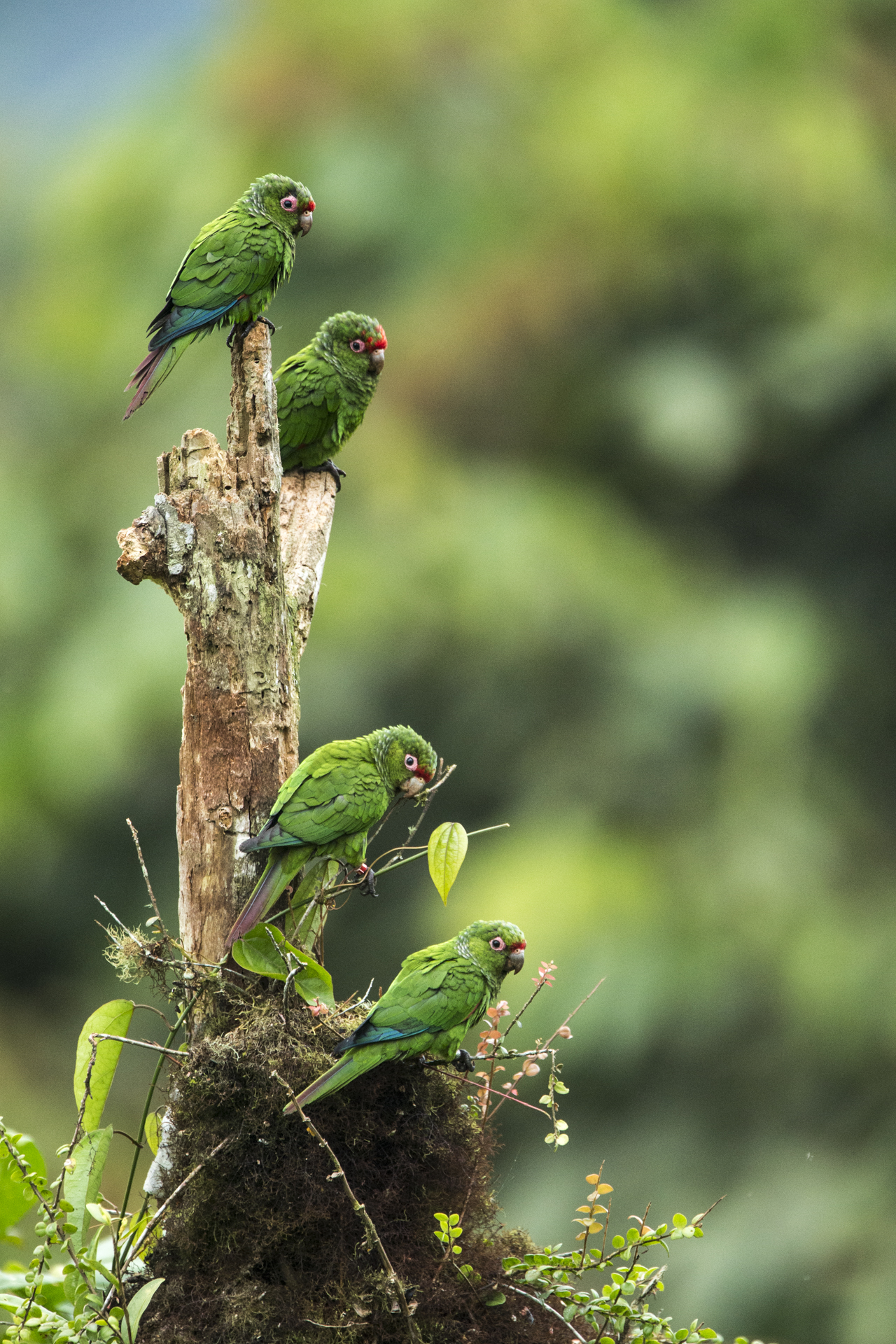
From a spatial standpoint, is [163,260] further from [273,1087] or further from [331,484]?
[273,1087]

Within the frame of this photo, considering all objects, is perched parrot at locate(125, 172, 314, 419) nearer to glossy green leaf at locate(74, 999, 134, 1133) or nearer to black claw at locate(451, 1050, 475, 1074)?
glossy green leaf at locate(74, 999, 134, 1133)

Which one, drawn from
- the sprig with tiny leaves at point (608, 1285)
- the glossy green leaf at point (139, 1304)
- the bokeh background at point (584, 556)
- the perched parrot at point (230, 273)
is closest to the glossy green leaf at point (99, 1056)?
the glossy green leaf at point (139, 1304)

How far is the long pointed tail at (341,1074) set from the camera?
230 centimetres

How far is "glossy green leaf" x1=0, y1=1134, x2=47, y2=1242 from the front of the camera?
8.09 feet

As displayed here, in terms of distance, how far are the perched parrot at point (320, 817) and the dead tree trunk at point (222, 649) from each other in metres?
0.08

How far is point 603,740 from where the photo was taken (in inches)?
345

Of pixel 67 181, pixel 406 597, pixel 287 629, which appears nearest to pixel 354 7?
pixel 67 181

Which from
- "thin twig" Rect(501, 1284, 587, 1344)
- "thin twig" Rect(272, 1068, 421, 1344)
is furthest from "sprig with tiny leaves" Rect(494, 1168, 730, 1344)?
"thin twig" Rect(272, 1068, 421, 1344)

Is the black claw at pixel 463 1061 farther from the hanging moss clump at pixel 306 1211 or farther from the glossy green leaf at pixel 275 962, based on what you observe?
the glossy green leaf at pixel 275 962

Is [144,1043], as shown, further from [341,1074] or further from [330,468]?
[330,468]

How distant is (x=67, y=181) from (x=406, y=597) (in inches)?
230

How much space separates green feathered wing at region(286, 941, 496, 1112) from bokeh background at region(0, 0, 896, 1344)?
16.2 ft

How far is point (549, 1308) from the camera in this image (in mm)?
2309

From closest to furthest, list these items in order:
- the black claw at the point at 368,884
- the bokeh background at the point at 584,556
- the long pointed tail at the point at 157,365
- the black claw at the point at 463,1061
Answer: the black claw at the point at 463,1061
the black claw at the point at 368,884
the long pointed tail at the point at 157,365
the bokeh background at the point at 584,556
